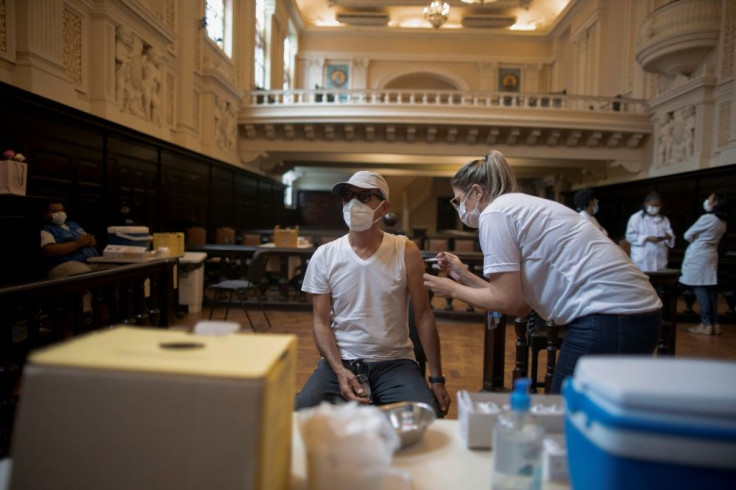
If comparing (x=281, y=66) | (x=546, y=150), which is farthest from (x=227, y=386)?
(x=281, y=66)

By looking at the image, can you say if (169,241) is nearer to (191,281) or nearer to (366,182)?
(191,281)

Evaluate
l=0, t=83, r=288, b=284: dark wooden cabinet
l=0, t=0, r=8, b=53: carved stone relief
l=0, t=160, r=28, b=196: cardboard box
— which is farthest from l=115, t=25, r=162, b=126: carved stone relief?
l=0, t=160, r=28, b=196: cardboard box

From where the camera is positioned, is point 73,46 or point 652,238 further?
point 652,238

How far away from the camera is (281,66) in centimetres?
1605

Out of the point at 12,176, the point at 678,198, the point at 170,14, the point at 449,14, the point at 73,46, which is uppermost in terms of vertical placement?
the point at 449,14

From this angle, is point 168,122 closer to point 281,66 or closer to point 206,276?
point 206,276

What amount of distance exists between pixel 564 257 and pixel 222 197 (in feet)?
33.9

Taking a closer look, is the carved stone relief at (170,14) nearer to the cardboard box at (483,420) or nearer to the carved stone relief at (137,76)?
the carved stone relief at (137,76)

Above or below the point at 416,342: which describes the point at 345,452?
above

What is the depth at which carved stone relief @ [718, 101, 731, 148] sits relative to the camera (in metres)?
9.12

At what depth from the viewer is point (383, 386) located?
6.19ft

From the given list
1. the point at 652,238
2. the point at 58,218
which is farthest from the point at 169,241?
the point at 652,238

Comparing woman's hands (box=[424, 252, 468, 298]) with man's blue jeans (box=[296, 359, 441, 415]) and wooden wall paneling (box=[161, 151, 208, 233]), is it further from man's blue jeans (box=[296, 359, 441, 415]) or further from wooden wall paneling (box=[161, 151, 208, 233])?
wooden wall paneling (box=[161, 151, 208, 233])

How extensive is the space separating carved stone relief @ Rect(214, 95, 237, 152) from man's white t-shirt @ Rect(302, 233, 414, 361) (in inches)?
369
